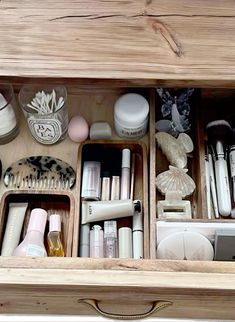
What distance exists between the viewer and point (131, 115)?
2.67 ft

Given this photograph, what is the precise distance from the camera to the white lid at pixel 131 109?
2.67 feet

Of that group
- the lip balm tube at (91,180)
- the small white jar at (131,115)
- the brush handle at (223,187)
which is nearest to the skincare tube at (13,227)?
the lip balm tube at (91,180)

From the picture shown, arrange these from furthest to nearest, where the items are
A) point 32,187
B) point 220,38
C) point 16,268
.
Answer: point 32,187 → point 220,38 → point 16,268

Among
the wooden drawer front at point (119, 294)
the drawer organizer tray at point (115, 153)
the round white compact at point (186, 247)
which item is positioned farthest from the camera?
the drawer organizer tray at point (115, 153)

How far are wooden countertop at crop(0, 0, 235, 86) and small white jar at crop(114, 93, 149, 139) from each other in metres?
0.12

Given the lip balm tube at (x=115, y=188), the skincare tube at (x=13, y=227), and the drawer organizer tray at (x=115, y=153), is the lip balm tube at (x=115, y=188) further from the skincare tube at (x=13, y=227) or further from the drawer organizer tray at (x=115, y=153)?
the skincare tube at (x=13, y=227)

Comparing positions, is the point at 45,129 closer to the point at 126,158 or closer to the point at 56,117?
the point at 56,117

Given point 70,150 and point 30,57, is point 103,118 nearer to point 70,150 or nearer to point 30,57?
point 70,150

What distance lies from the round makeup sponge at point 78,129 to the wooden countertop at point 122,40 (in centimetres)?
17

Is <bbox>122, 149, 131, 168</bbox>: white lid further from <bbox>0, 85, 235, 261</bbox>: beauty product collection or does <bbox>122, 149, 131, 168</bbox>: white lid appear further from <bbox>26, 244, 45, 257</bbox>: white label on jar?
<bbox>26, 244, 45, 257</bbox>: white label on jar

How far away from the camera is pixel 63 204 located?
0.83 metres

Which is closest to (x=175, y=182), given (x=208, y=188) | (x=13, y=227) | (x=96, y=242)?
(x=208, y=188)

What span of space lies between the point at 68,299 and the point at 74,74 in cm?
31

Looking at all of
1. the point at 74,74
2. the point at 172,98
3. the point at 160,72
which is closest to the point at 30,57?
the point at 74,74
